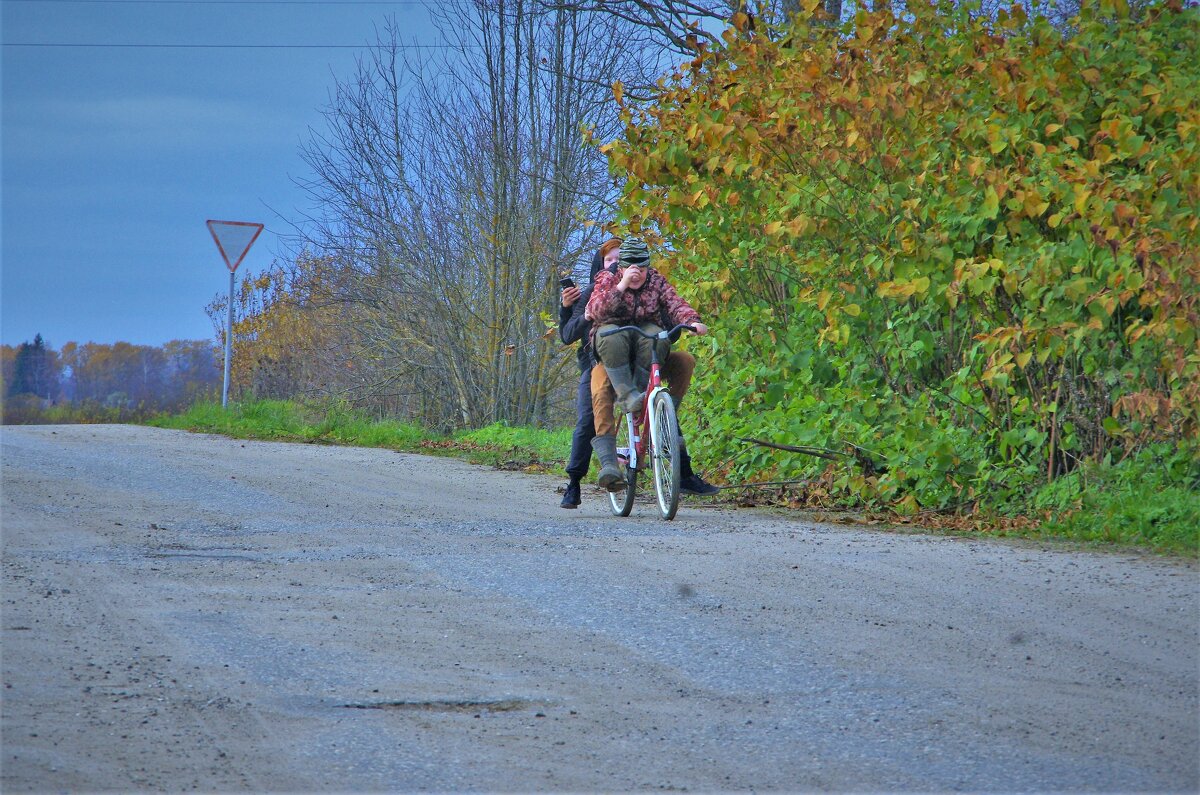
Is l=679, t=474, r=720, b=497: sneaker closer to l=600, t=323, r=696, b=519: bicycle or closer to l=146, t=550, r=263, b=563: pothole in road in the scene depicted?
l=600, t=323, r=696, b=519: bicycle

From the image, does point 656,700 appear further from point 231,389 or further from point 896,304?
point 231,389

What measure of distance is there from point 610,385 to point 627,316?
1.87ft

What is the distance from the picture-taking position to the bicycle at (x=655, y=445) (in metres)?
Answer: 8.95

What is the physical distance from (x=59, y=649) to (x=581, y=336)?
5529 millimetres

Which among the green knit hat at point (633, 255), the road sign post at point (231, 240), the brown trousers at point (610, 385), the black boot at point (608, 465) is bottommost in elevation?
the black boot at point (608, 465)

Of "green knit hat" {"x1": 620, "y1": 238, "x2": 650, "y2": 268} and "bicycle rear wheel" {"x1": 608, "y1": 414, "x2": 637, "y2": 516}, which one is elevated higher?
"green knit hat" {"x1": 620, "y1": 238, "x2": 650, "y2": 268}

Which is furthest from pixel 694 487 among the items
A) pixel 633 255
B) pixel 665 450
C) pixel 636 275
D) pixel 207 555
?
pixel 207 555

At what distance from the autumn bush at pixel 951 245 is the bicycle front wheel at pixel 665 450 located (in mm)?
1267

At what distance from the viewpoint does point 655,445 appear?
9.18m

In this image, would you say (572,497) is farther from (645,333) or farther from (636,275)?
(636,275)

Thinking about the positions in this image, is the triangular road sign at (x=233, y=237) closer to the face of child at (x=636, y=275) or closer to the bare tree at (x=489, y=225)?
the bare tree at (x=489, y=225)

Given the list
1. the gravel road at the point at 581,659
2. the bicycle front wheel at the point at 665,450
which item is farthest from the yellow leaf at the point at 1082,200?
the bicycle front wheel at the point at 665,450

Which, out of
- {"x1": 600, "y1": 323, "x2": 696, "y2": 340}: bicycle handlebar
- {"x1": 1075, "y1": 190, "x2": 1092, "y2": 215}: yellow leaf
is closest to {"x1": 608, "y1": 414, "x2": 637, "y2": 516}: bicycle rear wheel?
{"x1": 600, "y1": 323, "x2": 696, "y2": 340}: bicycle handlebar

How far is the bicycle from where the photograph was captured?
8.95 meters
